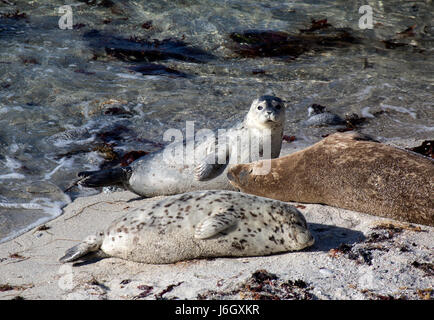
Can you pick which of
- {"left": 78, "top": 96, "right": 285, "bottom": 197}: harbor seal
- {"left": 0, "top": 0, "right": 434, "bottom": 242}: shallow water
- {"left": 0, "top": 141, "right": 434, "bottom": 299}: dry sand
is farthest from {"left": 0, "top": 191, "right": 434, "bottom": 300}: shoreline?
{"left": 78, "top": 96, "right": 285, "bottom": 197}: harbor seal

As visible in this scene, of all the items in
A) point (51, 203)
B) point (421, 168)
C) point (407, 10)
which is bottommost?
point (51, 203)

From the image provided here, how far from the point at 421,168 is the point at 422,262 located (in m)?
0.94

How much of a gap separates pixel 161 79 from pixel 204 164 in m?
3.93

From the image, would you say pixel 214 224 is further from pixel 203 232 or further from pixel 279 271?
pixel 279 271

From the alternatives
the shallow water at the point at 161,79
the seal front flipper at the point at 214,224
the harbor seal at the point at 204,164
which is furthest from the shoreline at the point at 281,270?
the harbor seal at the point at 204,164

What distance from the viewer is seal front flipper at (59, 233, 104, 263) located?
374 centimetres

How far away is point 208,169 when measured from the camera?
517cm

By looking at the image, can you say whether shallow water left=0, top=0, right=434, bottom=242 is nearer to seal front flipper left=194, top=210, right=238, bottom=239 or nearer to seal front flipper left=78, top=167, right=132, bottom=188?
seal front flipper left=78, top=167, right=132, bottom=188

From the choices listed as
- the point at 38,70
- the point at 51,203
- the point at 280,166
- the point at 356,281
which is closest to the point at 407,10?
the point at 38,70

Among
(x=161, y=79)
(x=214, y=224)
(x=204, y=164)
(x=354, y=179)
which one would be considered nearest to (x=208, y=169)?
(x=204, y=164)

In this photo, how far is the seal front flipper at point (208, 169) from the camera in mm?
5176

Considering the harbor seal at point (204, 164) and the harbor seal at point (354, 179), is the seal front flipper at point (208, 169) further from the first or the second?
the harbor seal at point (354, 179)

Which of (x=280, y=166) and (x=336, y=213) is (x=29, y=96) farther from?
(x=336, y=213)
